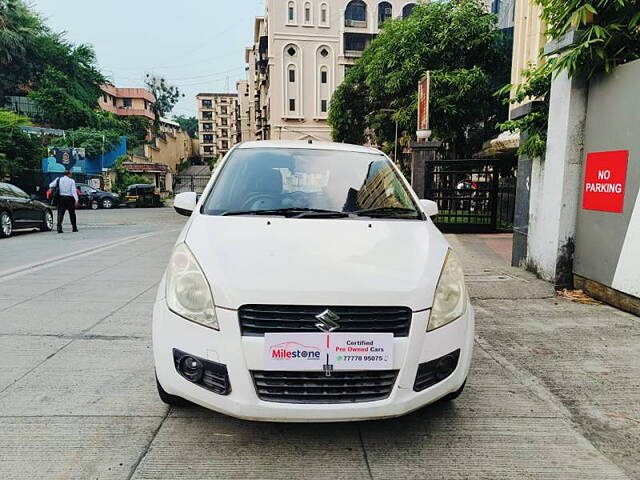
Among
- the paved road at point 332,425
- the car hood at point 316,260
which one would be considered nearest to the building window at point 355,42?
the paved road at point 332,425

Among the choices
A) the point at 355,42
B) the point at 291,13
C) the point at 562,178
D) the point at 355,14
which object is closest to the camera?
the point at 562,178

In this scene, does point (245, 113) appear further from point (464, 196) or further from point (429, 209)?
point (429, 209)

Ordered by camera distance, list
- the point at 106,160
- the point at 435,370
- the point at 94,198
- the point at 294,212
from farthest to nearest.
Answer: the point at 106,160 → the point at 94,198 → the point at 294,212 → the point at 435,370

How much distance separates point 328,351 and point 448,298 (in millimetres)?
712

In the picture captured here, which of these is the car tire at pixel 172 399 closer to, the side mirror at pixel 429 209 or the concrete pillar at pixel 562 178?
the side mirror at pixel 429 209

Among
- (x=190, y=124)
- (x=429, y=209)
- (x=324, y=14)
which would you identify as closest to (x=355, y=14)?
(x=324, y=14)

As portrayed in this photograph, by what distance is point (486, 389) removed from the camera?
10.3 feet

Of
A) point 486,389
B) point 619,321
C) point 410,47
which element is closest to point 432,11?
point 410,47

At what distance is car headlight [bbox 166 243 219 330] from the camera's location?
2.28 m

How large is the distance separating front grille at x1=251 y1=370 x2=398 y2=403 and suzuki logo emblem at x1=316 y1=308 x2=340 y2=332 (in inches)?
8.4

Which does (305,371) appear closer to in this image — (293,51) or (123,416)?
(123,416)

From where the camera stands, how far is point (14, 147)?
24.7 metres

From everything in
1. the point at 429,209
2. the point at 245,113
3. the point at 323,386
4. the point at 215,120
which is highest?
the point at 215,120

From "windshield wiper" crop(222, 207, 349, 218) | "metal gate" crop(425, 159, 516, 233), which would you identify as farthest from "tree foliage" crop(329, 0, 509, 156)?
"windshield wiper" crop(222, 207, 349, 218)
